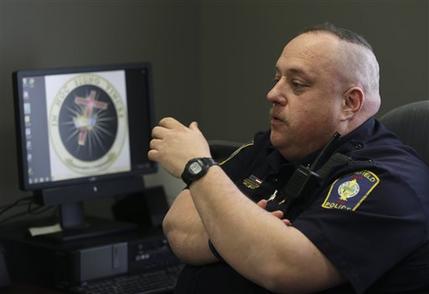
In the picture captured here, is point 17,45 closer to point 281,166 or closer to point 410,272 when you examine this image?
point 281,166

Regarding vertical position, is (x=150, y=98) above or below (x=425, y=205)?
above

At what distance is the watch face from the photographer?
1797mm

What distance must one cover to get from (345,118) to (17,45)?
1278 millimetres

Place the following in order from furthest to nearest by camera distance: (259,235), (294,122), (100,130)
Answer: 1. (100,130)
2. (294,122)
3. (259,235)

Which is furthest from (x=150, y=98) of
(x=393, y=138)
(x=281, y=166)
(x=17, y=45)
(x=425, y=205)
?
(x=425, y=205)

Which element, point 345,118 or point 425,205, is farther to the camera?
point 345,118

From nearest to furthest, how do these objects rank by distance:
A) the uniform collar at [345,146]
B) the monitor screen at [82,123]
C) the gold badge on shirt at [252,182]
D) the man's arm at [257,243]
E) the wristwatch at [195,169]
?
the man's arm at [257,243] < the wristwatch at [195,169] < the uniform collar at [345,146] < the gold badge on shirt at [252,182] < the monitor screen at [82,123]

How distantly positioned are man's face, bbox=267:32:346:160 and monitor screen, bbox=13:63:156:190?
0.90m

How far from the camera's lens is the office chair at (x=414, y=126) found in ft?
6.44

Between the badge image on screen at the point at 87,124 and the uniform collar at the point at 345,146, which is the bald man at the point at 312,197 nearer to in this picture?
the uniform collar at the point at 345,146

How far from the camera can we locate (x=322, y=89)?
1896 mm

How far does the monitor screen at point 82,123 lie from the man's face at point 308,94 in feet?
2.96

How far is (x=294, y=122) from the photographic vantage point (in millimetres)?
1915

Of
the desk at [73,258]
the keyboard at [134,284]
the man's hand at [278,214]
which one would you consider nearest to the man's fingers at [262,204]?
the man's hand at [278,214]
